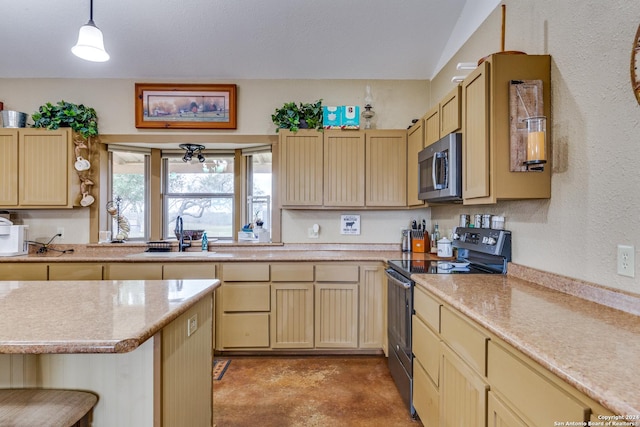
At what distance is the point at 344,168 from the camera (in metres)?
3.35

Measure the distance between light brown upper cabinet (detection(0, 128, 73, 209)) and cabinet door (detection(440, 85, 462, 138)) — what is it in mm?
3657

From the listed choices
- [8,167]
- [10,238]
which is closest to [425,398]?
[10,238]

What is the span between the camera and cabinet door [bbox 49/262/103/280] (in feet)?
10.0

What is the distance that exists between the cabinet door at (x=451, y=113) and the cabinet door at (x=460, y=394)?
1.47 meters

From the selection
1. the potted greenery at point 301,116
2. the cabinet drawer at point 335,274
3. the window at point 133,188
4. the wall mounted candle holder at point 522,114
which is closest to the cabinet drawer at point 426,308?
the wall mounted candle holder at point 522,114

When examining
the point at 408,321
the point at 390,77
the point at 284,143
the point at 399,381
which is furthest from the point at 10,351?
the point at 390,77

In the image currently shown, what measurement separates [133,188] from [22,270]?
133 centimetres

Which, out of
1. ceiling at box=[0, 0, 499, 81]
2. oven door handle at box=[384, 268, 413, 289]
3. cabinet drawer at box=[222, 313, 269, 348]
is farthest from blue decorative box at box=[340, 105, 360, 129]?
cabinet drawer at box=[222, 313, 269, 348]

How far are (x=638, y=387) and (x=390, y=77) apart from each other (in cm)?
349

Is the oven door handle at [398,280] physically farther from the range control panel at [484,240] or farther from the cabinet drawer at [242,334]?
the cabinet drawer at [242,334]

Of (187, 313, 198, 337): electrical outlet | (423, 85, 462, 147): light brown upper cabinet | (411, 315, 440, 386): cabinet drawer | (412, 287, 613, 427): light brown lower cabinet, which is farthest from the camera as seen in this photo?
(423, 85, 462, 147): light brown upper cabinet

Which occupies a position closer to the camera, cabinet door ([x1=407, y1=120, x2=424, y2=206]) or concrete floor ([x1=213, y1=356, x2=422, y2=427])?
concrete floor ([x1=213, y1=356, x2=422, y2=427])

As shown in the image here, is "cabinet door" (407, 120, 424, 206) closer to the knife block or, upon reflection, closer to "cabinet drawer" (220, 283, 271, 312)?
the knife block

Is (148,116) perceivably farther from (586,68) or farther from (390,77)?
(586,68)
